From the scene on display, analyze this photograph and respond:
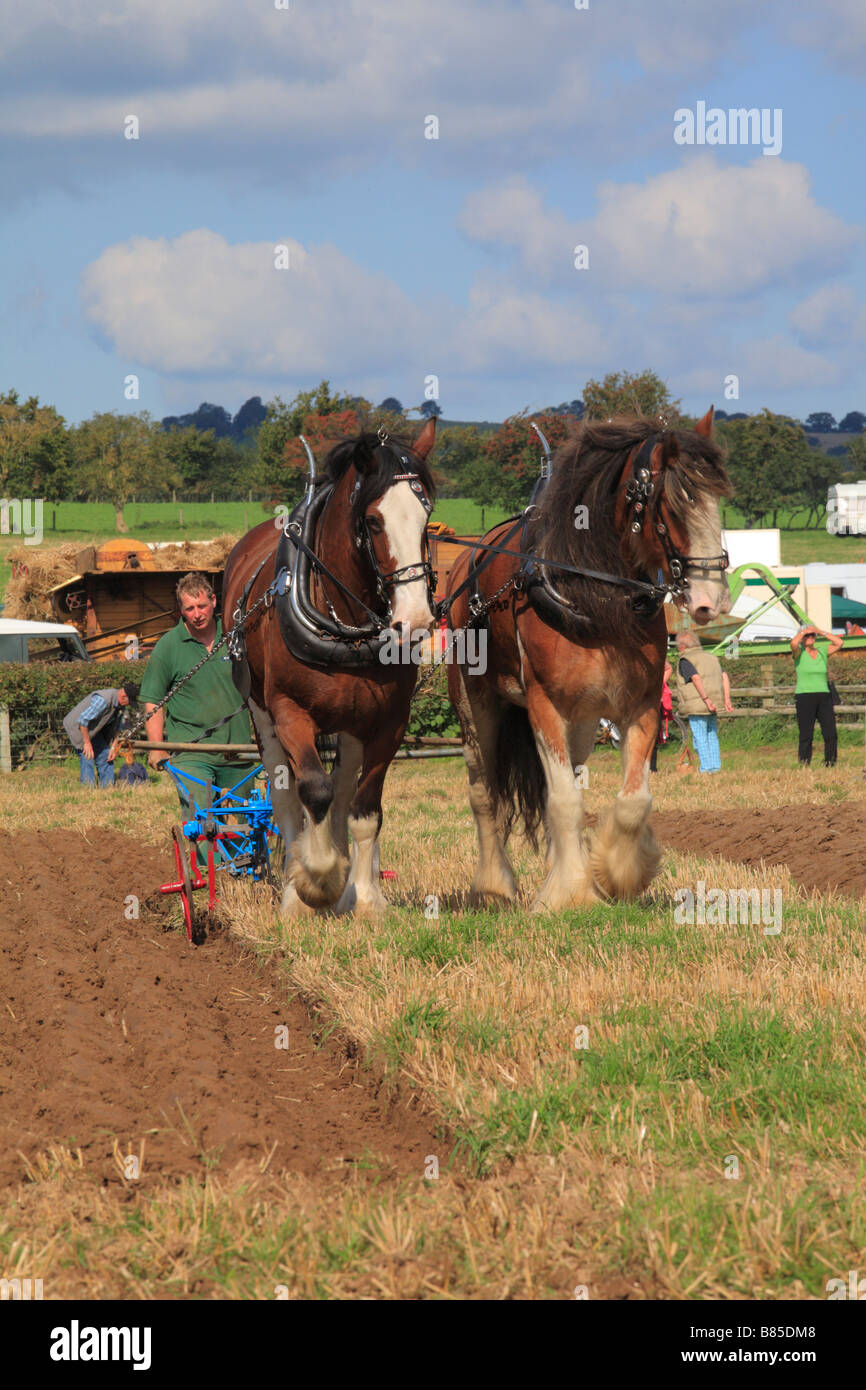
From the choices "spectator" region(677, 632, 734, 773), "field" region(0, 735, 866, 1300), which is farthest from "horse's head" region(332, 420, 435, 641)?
"spectator" region(677, 632, 734, 773)

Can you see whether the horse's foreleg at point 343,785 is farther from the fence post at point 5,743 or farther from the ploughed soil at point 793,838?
the fence post at point 5,743

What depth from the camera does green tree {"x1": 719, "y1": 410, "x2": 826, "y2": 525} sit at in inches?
2491

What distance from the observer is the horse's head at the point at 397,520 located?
566cm

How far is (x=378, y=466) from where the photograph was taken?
6.00 meters

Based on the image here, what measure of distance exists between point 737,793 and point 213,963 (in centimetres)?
844

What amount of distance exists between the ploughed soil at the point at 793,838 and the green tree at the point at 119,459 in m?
47.3

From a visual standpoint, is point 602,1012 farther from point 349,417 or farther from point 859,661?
point 859,661

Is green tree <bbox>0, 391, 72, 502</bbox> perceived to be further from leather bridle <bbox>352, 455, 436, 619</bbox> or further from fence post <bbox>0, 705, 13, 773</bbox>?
leather bridle <bbox>352, 455, 436, 619</bbox>

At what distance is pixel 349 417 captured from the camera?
6.68m

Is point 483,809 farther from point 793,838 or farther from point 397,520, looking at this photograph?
point 793,838

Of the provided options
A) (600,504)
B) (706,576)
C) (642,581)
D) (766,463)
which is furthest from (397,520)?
(766,463)

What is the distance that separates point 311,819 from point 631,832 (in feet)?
4.82

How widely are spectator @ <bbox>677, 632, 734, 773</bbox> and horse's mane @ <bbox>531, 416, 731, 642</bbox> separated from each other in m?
9.56
